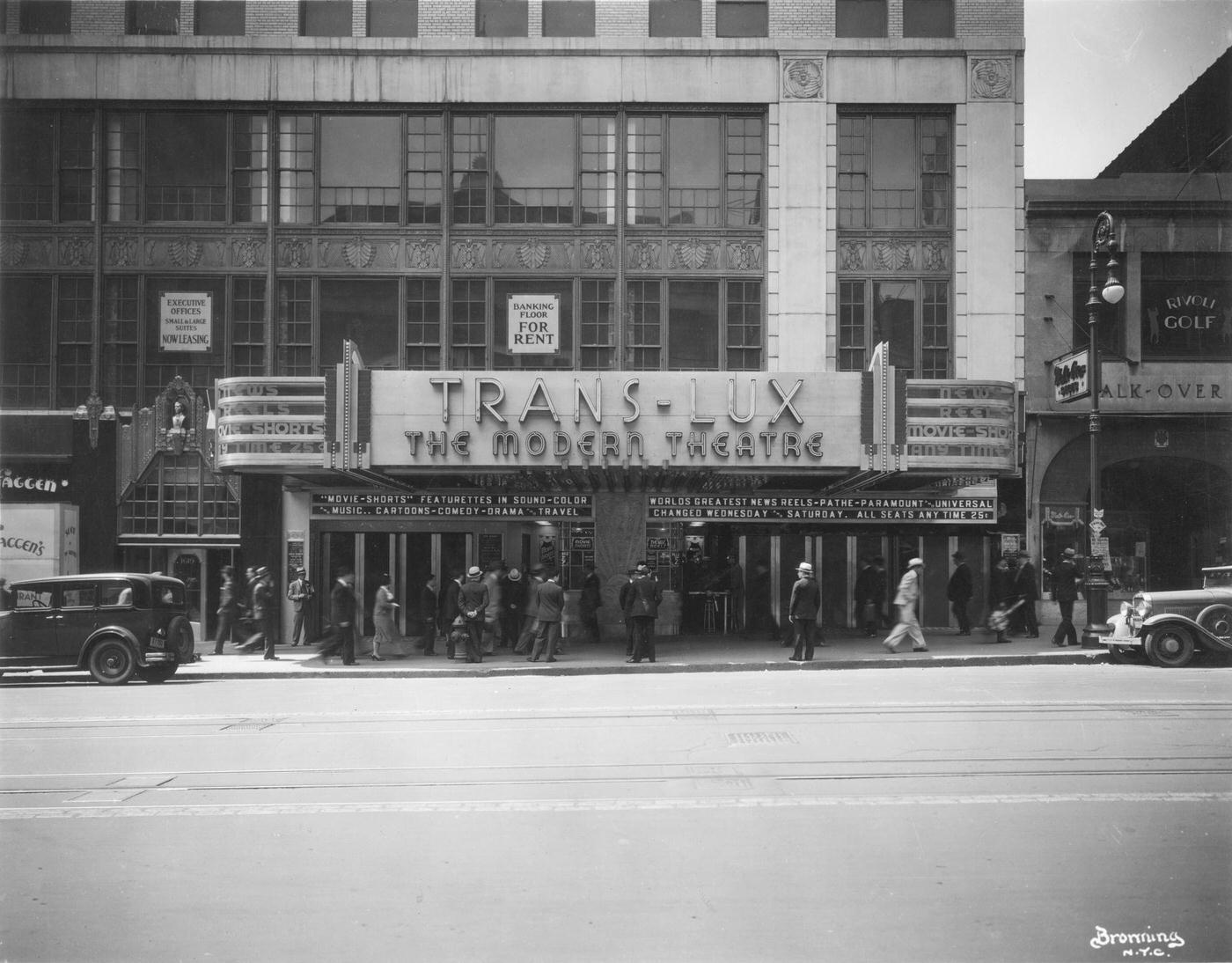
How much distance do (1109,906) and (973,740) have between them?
4.51 metres

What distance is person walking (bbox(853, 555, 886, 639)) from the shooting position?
22734mm

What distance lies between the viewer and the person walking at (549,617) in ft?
62.8

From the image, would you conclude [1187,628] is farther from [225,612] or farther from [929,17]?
[225,612]

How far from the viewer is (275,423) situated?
787 inches

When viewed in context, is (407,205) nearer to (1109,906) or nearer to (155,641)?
(155,641)

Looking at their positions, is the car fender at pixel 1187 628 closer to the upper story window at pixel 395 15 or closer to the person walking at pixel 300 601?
the person walking at pixel 300 601

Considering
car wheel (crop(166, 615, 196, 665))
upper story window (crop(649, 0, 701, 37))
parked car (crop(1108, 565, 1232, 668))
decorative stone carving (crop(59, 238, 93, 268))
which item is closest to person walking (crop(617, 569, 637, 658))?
car wheel (crop(166, 615, 196, 665))

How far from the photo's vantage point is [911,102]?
23.7 m

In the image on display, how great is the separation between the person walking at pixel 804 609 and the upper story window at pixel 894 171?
9.74 metres

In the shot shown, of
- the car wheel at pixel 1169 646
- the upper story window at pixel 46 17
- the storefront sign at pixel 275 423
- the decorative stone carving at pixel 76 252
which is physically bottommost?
the car wheel at pixel 1169 646

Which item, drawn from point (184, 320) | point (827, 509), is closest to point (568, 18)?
point (184, 320)

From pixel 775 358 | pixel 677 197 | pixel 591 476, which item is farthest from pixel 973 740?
pixel 677 197

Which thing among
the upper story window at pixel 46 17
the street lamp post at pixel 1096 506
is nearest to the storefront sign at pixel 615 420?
the street lamp post at pixel 1096 506

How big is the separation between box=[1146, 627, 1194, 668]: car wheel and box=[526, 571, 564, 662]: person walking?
33.6 ft
